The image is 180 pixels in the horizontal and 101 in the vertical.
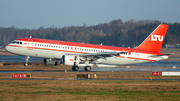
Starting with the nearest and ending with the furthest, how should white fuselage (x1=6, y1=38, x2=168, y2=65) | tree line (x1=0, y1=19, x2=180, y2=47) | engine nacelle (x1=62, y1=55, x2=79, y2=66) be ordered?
engine nacelle (x1=62, y1=55, x2=79, y2=66)
white fuselage (x1=6, y1=38, x2=168, y2=65)
tree line (x1=0, y1=19, x2=180, y2=47)

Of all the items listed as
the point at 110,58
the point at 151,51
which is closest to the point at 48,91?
the point at 110,58

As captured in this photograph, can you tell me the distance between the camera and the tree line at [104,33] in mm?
121062

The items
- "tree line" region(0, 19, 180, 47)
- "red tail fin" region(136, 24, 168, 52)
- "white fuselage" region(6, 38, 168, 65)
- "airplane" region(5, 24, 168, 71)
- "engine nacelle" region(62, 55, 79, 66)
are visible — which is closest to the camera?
"engine nacelle" region(62, 55, 79, 66)

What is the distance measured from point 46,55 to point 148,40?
18266 mm

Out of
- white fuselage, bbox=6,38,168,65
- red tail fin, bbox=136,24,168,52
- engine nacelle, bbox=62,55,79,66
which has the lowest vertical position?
engine nacelle, bbox=62,55,79,66

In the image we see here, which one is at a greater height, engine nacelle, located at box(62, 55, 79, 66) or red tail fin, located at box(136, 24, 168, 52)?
red tail fin, located at box(136, 24, 168, 52)

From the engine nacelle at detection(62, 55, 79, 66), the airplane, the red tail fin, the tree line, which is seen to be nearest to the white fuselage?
the airplane

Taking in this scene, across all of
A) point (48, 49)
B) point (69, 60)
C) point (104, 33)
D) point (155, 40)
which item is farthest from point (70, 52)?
point (104, 33)

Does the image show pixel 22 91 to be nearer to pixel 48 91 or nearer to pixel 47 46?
pixel 48 91

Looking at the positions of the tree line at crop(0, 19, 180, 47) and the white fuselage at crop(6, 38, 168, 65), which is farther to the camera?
the tree line at crop(0, 19, 180, 47)

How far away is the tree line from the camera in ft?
397

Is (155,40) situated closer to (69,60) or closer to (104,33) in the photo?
(69,60)

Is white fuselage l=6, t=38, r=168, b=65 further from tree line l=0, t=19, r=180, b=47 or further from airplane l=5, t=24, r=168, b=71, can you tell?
tree line l=0, t=19, r=180, b=47

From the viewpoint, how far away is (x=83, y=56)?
41.4 m
